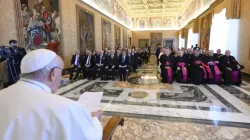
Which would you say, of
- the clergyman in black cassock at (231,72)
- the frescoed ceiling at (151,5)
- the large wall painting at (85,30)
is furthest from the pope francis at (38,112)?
the frescoed ceiling at (151,5)

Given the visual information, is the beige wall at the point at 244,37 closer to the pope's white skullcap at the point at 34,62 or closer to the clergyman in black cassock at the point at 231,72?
the clergyman in black cassock at the point at 231,72

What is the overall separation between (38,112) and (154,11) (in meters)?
A: 25.6

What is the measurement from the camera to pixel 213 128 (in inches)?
128

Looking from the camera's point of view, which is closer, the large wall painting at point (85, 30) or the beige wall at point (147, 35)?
the large wall painting at point (85, 30)

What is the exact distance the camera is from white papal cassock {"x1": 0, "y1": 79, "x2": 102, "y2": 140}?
2.96 feet

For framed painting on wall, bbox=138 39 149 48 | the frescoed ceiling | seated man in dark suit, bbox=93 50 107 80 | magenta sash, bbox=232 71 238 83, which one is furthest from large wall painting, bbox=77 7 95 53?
framed painting on wall, bbox=138 39 149 48

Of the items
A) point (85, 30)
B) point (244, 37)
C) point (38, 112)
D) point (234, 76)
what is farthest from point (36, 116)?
point (85, 30)

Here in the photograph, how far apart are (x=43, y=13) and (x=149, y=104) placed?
6764mm

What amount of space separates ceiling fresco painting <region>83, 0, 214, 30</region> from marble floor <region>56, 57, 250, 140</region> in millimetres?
8801

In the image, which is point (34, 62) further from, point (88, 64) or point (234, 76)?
point (234, 76)

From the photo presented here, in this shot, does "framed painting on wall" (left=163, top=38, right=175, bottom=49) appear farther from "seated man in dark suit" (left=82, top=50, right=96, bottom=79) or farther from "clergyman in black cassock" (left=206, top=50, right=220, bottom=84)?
"seated man in dark suit" (left=82, top=50, right=96, bottom=79)

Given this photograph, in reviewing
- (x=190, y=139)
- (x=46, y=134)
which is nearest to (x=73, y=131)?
(x=46, y=134)

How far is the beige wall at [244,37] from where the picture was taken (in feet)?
24.9

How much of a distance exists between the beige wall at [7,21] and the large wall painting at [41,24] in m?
0.43
